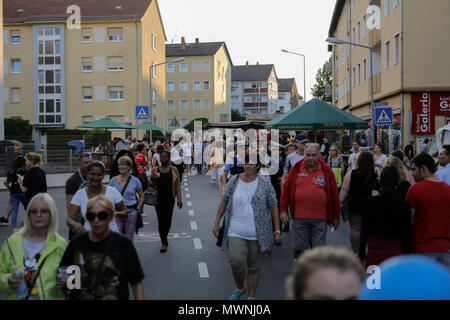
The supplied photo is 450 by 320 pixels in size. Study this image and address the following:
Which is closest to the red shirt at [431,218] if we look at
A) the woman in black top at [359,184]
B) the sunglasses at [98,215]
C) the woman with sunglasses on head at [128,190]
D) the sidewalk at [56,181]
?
the woman in black top at [359,184]

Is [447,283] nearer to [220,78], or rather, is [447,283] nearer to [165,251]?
[165,251]

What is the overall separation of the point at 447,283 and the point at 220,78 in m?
90.1

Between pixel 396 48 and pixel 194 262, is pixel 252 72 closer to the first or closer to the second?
pixel 396 48

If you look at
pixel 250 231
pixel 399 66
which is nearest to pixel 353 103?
pixel 399 66

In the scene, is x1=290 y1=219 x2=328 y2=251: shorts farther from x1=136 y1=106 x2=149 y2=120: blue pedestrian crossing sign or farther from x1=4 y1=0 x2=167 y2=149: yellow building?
x1=4 y1=0 x2=167 y2=149: yellow building

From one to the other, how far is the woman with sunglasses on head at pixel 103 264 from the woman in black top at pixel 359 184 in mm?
4187

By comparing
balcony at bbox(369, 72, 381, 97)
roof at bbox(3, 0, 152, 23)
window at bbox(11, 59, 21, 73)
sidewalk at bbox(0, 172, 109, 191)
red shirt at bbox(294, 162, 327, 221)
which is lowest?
sidewalk at bbox(0, 172, 109, 191)

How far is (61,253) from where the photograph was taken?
414 centimetres

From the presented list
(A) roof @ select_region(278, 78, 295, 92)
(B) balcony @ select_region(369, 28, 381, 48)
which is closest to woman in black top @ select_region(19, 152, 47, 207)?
(B) balcony @ select_region(369, 28, 381, 48)

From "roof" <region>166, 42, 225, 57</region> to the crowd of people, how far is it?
253ft

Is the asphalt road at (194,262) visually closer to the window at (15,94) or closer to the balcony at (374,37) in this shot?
the balcony at (374,37)

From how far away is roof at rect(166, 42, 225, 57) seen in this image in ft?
280

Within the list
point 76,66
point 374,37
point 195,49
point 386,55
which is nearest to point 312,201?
point 386,55
